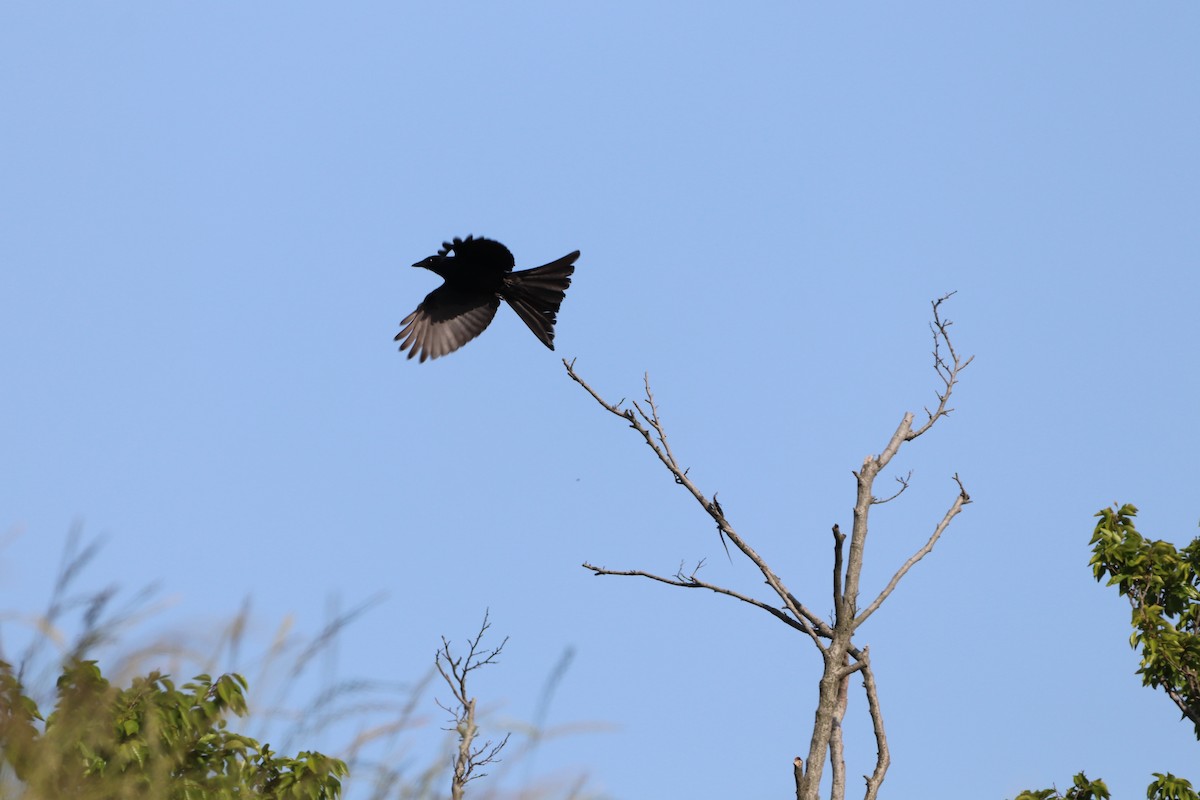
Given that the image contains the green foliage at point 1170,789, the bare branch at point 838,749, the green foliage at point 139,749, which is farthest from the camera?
the green foliage at point 1170,789

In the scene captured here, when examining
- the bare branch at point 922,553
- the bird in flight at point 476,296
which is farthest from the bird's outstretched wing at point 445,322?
the bare branch at point 922,553

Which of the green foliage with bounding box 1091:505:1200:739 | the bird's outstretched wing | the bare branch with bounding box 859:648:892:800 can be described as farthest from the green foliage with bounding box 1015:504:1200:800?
the bird's outstretched wing

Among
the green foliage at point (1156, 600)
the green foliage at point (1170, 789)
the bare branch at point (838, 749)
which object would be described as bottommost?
the bare branch at point (838, 749)

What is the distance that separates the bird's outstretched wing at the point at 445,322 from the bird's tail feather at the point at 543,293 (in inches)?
20.6

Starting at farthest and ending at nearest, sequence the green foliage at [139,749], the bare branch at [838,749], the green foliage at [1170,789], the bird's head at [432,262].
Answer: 1. the bird's head at [432,262]
2. the green foliage at [1170,789]
3. the bare branch at [838,749]
4. the green foliage at [139,749]

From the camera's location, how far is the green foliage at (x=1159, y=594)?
33.0ft

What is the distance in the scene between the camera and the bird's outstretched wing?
37.3 ft

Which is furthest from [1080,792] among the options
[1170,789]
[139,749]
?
[139,749]

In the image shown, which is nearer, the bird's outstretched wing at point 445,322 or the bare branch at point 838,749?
the bare branch at point 838,749

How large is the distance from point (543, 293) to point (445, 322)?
120 centimetres

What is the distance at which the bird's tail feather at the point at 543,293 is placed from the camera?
34.8ft

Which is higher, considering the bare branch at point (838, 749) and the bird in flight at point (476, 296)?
the bird in flight at point (476, 296)

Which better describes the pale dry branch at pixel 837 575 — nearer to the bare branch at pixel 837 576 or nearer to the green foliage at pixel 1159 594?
the bare branch at pixel 837 576

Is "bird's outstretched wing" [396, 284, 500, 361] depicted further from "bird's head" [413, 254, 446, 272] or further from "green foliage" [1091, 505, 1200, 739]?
"green foliage" [1091, 505, 1200, 739]
